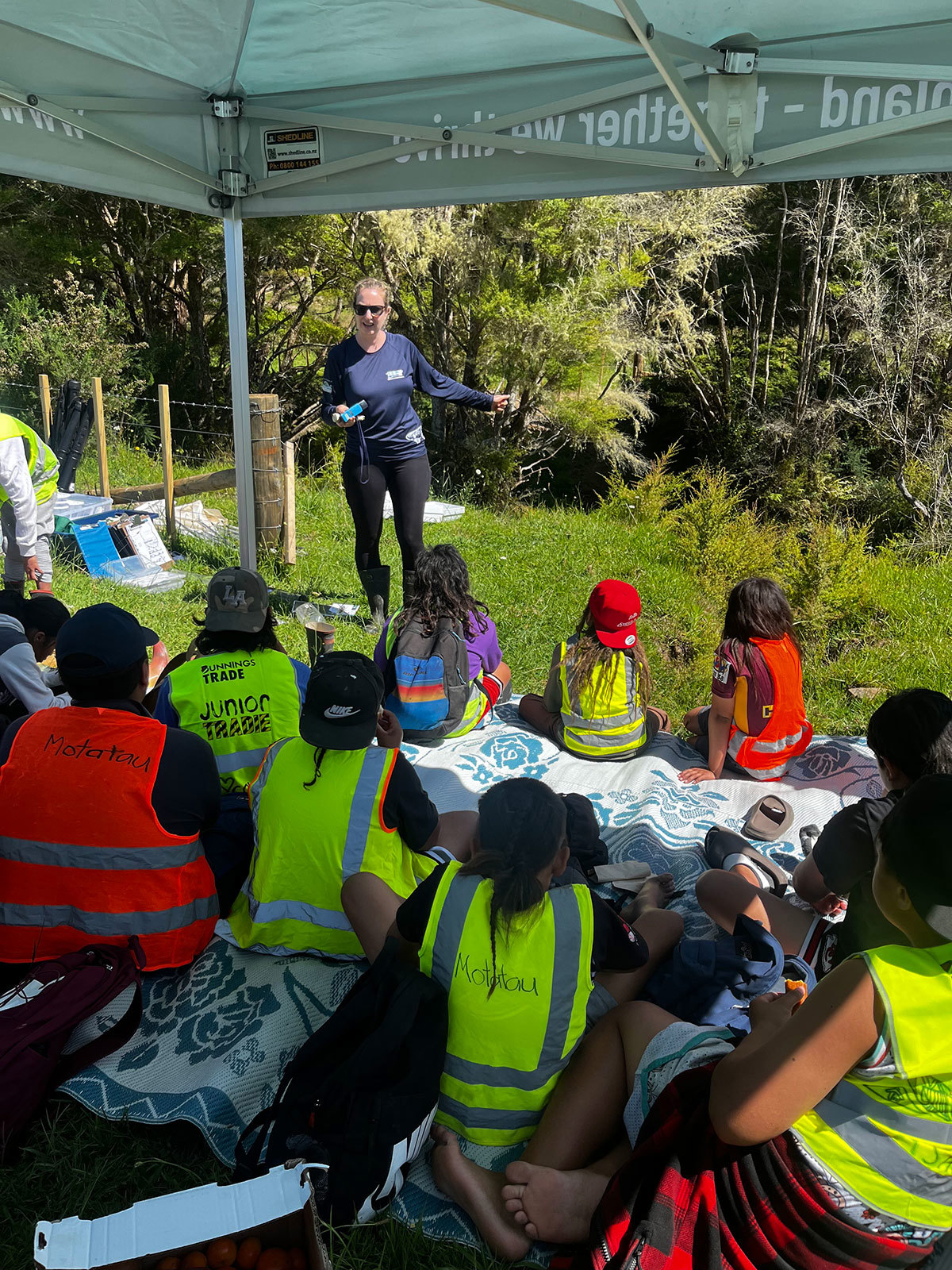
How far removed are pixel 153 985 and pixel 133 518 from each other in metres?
4.97

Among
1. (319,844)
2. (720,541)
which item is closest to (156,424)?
(720,541)

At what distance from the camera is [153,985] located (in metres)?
2.81

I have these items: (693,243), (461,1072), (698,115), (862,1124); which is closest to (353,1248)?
(461,1072)

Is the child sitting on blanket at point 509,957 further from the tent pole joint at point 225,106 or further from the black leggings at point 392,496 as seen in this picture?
the black leggings at point 392,496

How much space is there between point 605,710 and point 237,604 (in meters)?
1.68

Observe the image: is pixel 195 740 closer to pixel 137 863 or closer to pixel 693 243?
pixel 137 863

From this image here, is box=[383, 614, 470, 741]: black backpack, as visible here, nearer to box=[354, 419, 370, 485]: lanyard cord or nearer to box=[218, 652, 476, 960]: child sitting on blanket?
box=[218, 652, 476, 960]: child sitting on blanket

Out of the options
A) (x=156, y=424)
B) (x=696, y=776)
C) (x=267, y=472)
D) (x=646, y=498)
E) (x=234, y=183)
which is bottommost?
(x=696, y=776)

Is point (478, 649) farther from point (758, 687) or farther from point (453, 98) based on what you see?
point (453, 98)

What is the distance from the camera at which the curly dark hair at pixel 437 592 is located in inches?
166

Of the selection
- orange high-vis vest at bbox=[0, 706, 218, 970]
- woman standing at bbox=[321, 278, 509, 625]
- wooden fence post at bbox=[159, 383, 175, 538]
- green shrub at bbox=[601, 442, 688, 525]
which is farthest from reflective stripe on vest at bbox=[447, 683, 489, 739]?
green shrub at bbox=[601, 442, 688, 525]

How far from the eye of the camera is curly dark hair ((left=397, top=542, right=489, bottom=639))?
421cm

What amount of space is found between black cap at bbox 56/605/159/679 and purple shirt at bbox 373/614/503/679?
68.0 inches

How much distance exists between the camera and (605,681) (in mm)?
4090
